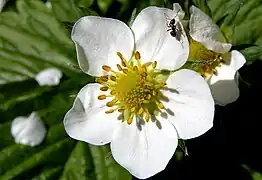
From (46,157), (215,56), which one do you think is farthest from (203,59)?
(46,157)

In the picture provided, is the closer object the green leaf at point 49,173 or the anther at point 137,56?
the anther at point 137,56

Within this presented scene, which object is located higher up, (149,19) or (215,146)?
(149,19)

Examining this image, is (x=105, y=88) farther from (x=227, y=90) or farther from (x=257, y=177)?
(x=257, y=177)

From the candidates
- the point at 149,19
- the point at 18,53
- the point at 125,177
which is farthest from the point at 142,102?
the point at 18,53

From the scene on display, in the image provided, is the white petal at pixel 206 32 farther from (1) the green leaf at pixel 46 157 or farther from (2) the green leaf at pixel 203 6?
(1) the green leaf at pixel 46 157

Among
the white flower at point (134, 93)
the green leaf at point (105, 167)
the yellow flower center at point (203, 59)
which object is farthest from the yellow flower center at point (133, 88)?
the green leaf at point (105, 167)

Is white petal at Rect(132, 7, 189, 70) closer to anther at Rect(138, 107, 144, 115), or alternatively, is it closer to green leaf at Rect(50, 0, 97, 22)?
anther at Rect(138, 107, 144, 115)

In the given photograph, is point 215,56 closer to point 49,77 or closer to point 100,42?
point 100,42

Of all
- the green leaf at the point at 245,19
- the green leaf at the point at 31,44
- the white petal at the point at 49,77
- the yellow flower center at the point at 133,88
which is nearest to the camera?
the yellow flower center at the point at 133,88
